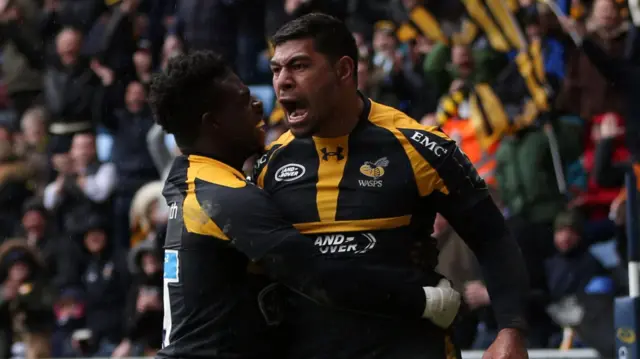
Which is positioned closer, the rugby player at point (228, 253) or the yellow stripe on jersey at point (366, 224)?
the rugby player at point (228, 253)

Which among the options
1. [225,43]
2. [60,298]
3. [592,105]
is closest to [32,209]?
[60,298]

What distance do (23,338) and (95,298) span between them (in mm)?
764

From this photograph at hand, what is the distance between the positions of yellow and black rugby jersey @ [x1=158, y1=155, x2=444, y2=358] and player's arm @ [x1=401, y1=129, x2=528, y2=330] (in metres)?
0.27

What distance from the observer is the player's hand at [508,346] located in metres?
4.96

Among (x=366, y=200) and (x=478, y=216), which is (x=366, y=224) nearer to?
(x=366, y=200)

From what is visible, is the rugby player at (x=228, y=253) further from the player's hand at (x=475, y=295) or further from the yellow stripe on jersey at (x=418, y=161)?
the player's hand at (x=475, y=295)

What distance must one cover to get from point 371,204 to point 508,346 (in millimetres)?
765

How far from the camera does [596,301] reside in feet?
30.0

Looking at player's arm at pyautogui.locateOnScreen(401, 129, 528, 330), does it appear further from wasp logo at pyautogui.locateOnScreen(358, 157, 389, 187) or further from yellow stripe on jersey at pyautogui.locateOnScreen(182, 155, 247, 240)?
yellow stripe on jersey at pyautogui.locateOnScreen(182, 155, 247, 240)

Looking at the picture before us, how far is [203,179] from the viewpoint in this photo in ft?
17.1

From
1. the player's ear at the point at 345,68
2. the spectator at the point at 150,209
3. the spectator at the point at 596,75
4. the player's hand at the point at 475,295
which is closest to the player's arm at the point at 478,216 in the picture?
the player's ear at the point at 345,68

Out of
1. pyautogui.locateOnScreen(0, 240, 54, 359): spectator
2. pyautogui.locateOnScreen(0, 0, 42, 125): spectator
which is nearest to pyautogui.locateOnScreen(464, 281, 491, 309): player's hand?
pyautogui.locateOnScreen(0, 240, 54, 359): spectator

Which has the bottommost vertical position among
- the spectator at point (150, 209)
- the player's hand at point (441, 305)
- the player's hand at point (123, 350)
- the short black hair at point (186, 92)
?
the player's hand at point (123, 350)

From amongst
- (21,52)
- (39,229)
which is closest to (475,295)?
(39,229)
